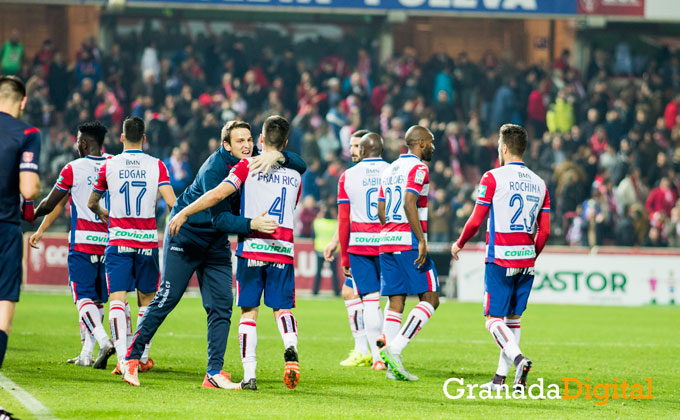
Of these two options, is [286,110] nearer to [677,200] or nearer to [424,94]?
[424,94]

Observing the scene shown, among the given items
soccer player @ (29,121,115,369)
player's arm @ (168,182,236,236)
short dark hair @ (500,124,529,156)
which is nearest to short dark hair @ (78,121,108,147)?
soccer player @ (29,121,115,369)

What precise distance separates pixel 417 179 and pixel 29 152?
12.4 ft

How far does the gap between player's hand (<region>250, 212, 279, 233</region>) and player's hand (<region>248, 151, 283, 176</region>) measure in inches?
15.5

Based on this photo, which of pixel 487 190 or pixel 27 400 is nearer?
pixel 27 400

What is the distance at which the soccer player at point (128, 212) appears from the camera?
9.27m

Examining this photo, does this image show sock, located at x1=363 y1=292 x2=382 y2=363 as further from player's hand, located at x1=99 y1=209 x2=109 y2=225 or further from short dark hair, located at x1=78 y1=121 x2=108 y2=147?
short dark hair, located at x1=78 y1=121 x2=108 y2=147

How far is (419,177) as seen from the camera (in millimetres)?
9250

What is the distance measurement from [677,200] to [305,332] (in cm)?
1449

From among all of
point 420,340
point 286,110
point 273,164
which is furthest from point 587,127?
point 273,164

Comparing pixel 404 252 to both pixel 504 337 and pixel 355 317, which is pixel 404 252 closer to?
pixel 504 337

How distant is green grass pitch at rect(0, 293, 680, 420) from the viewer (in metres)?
7.29

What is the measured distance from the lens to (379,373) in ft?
32.6

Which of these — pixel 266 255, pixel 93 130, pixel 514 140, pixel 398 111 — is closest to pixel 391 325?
pixel 266 255

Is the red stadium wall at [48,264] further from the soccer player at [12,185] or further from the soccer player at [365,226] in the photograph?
the soccer player at [12,185]
